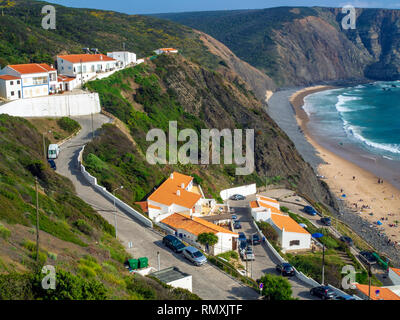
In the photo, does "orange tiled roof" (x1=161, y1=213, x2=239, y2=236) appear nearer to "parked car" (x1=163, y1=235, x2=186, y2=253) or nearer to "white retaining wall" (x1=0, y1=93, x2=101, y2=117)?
"parked car" (x1=163, y1=235, x2=186, y2=253)

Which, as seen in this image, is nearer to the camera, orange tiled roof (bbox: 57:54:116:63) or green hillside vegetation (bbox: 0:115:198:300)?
green hillside vegetation (bbox: 0:115:198:300)

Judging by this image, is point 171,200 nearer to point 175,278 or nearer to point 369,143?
point 175,278

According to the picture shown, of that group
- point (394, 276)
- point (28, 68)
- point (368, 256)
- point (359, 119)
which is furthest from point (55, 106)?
point (359, 119)

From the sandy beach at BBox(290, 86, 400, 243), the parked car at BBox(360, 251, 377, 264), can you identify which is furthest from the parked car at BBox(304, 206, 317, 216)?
the sandy beach at BBox(290, 86, 400, 243)

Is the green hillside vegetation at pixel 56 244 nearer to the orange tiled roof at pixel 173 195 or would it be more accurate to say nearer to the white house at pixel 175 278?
the white house at pixel 175 278

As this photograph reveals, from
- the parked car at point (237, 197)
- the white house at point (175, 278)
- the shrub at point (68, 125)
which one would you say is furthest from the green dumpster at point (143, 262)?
the shrub at point (68, 125)
